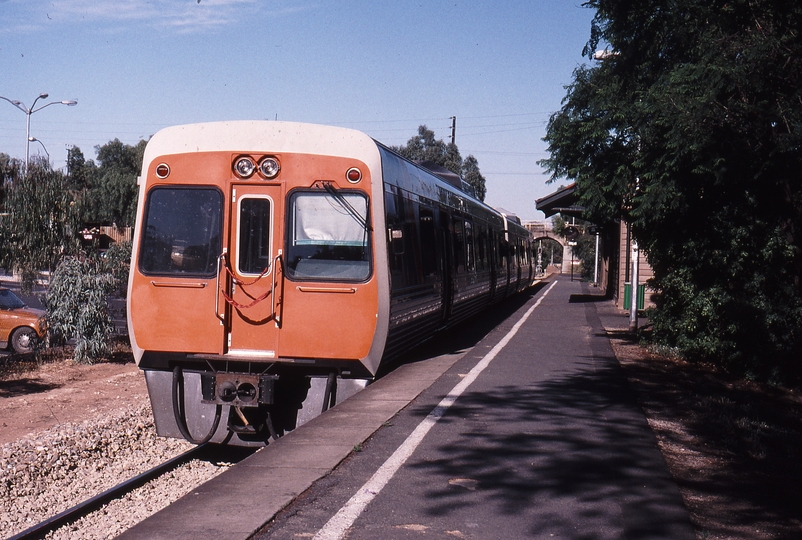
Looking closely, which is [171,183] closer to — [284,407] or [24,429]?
[284,407]

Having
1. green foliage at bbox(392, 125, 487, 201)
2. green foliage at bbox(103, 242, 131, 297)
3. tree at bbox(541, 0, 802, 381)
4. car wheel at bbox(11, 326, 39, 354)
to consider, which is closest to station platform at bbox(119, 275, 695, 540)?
tree at bbox(541, 0, 802, 381)

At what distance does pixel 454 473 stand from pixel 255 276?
3312 mm

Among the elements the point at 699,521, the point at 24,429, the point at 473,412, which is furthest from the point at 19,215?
the point at 699,521

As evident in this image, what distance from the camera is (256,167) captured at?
27.6 ft

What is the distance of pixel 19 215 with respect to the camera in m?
18.2

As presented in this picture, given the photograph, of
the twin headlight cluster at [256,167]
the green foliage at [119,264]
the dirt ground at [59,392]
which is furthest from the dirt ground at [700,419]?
the twin headlight cluster at [256,167]

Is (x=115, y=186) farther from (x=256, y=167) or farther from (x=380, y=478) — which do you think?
(x=380, y=478)

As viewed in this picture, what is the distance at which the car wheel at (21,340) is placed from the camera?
62.8 ft

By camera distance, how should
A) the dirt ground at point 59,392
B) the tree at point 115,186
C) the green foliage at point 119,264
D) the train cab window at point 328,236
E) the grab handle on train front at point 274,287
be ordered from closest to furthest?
1. the grab handle on train front at point 274,287
2. the train cab window at point 328,236
3. the dirt ground at point 59,392
4. the green foliage at point 119,264
5. the tree at point 115,186

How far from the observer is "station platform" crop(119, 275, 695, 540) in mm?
4742

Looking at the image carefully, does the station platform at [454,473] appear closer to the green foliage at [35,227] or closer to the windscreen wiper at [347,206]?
the windscreen wiper at [347,206]

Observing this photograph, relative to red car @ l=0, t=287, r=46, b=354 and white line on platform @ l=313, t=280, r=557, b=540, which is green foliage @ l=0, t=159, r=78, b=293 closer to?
red car @ l=0, t=287, r=46, b=354

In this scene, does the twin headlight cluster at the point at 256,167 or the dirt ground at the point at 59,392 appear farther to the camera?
the dirt ground at the point at 59,392

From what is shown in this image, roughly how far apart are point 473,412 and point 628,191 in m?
8.35
